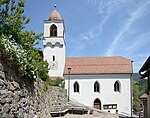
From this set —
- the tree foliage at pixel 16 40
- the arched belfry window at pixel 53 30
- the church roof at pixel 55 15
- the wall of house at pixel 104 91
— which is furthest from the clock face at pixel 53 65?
the tree foliage at pixel 16 40

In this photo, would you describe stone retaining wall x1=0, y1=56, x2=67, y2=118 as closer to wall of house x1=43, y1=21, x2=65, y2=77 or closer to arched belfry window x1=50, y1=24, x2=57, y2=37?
wall of house x1=43, y1=21, x2=65, y2=77

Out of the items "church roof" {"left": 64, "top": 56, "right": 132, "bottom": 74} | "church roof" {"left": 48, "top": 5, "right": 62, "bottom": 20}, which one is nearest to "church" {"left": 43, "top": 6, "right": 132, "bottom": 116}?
"church roof" {"left": 64, "top": 56, "right": 132, "bottom": 74}

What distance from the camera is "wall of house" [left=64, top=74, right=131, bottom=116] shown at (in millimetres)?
34656

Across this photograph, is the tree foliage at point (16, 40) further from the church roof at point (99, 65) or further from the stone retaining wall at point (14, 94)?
the church roof at point (99, 65)

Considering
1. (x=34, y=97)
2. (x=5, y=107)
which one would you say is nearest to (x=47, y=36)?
(x=34, y=97)

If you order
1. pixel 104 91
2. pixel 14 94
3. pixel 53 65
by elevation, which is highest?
pixel 53 65

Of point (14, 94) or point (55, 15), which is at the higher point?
point (55, 15)

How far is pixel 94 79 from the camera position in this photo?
35594 mm

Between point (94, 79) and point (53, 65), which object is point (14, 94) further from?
point (53, 65)

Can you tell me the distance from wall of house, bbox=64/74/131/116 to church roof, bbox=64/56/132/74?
0.81m

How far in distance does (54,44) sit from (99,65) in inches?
331

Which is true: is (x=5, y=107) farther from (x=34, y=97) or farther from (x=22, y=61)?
(x=34, y=97)

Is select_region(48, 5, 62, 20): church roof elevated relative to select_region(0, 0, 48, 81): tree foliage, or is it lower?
elevated

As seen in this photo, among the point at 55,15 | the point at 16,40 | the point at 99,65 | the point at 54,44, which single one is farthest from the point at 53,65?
the point at 16,40
